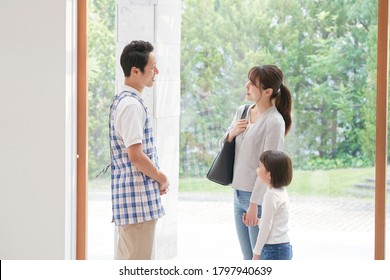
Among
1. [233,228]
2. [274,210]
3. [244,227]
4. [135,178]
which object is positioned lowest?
[233,228]

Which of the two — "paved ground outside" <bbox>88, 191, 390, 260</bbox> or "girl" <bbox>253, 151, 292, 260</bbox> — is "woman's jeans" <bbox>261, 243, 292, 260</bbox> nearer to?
Answer: "girl" <bbox>253, 151, 292, 260</bbox>

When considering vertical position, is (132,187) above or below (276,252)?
above

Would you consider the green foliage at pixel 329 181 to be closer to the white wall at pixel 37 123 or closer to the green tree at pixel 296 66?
the green tree at pixel 296 66

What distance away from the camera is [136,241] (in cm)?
384

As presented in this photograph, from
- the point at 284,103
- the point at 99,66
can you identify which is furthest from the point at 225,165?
the point at 99,66

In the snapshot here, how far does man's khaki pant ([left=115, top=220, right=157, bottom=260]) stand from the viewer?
3.83 m

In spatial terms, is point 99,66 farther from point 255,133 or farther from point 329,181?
point 329,181

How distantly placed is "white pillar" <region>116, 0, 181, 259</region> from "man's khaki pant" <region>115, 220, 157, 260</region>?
0.82 meters

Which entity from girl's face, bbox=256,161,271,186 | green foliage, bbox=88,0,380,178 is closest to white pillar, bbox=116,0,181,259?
green foliage, bbox=88,0,380,178

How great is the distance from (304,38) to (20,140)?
5.53 ft

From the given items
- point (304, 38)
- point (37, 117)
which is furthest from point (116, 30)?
point (304, 38)

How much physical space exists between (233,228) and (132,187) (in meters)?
0.94

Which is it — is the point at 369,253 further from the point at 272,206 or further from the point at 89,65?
the point at 89,65

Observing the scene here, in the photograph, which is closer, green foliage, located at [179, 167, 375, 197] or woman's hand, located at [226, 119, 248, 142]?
woman's hand, located at [226, 119, 248, 142]
